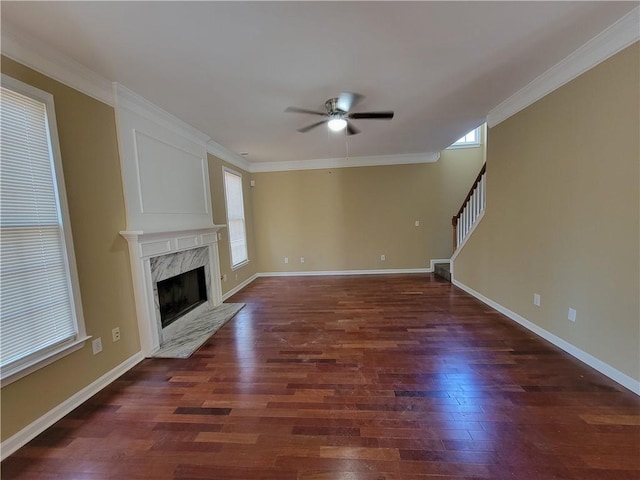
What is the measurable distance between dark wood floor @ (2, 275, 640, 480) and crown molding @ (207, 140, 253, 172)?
3.00m

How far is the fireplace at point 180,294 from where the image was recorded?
3035 mm

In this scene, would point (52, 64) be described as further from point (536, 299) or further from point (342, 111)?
point (536, 299)

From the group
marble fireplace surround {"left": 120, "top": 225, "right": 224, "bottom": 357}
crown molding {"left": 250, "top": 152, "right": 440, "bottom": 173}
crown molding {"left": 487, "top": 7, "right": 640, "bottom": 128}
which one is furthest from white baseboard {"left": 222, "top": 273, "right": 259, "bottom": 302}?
crown molding {"left": 487, "top": 7, "right": 640, "bottom": 128}

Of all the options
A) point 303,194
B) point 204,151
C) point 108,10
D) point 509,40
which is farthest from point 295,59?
point 303,194

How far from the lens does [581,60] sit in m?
2.11

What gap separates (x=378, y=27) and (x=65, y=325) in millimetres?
3113

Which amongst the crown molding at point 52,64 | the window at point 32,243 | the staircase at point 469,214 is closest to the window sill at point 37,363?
the window at point 32,243

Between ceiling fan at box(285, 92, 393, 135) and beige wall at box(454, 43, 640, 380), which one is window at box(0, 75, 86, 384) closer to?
ceiling fan at box(285, 92, 393, 135)

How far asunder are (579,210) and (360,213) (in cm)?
384

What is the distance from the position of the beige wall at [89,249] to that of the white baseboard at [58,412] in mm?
34

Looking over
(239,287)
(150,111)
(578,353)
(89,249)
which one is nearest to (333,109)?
(150,111)

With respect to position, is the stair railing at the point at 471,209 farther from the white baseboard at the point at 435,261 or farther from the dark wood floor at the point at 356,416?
the dark wood floor at the point at 356,416

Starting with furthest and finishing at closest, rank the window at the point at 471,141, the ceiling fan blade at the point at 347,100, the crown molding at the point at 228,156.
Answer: the window at the point at 471,141, the crown molding at the point at 228,156, the ceiling fan blade at the point at 347,100

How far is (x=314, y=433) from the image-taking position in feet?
5.21
